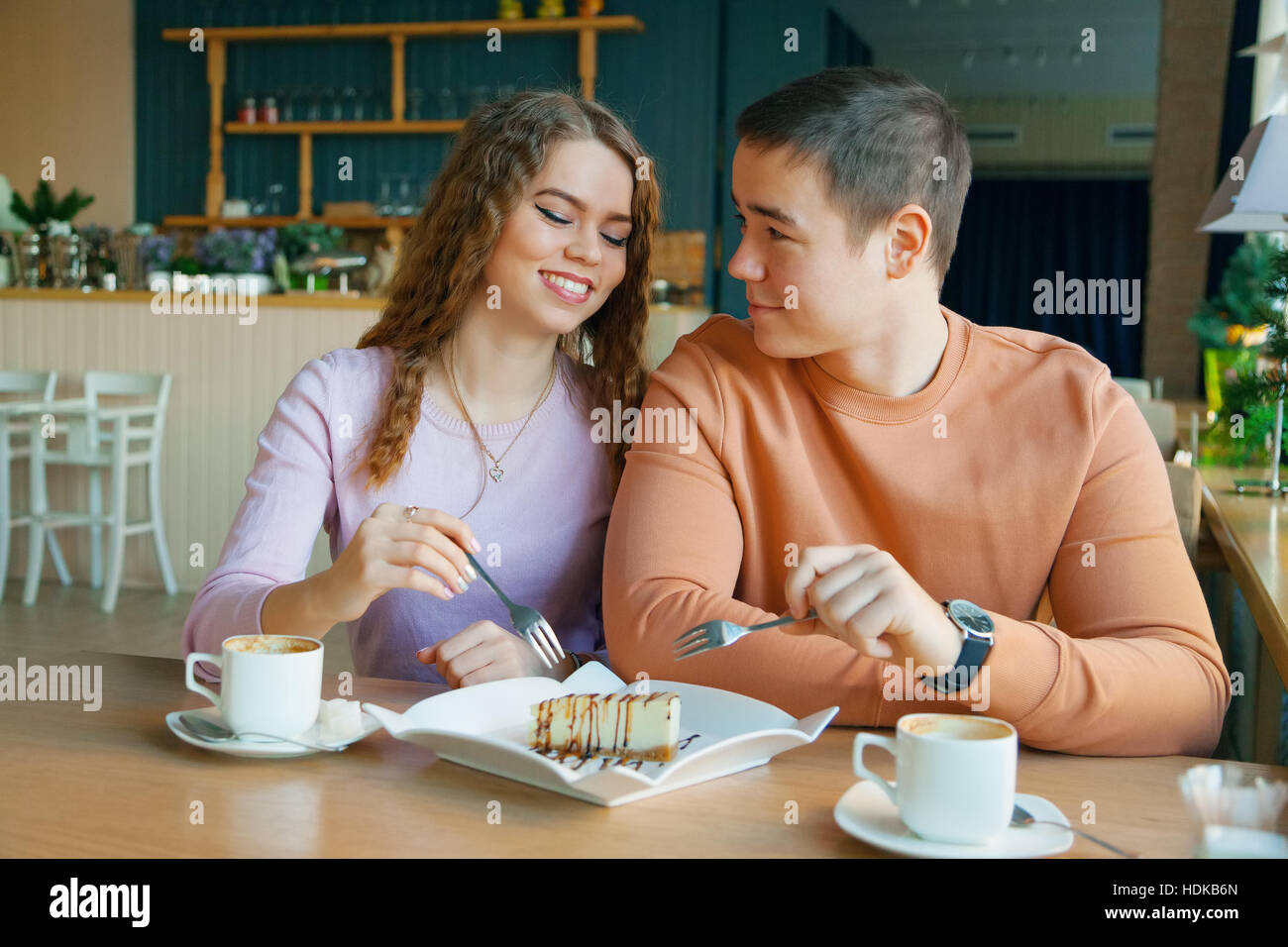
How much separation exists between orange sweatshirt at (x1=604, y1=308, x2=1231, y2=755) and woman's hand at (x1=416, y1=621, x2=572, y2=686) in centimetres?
10

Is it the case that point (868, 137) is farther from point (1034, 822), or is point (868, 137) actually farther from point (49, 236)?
point (49, 236)

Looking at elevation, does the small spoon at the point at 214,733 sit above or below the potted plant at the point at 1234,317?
below

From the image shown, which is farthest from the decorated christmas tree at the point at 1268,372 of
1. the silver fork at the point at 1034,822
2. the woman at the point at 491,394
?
the silver fork at the point at 1034,822

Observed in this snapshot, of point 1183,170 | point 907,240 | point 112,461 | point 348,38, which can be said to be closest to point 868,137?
point 907,240

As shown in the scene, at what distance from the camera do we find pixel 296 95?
7215 mm

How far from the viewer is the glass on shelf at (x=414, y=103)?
7.10 m

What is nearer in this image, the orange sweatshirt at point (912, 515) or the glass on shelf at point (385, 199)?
the orange sweatshirt at point (912, 515)

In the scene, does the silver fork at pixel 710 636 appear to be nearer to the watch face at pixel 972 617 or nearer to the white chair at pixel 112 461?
the watch face at pixel 972 617

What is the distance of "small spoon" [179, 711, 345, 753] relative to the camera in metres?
0.97

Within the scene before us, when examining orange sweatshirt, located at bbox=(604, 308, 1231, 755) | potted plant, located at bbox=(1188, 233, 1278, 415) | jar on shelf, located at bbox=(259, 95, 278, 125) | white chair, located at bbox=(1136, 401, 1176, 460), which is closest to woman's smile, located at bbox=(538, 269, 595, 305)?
orange sweatshirt, located at bbox=(604, 308, 1231, 755)

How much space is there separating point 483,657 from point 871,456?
0.47 m

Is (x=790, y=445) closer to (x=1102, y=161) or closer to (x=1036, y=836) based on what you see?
(x=1036, y=836)

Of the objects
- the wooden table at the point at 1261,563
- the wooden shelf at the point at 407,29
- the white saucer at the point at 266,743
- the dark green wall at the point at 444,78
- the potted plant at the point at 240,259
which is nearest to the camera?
the white saucer at the point at 266,743

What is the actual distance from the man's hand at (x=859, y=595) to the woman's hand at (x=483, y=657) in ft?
1.26
